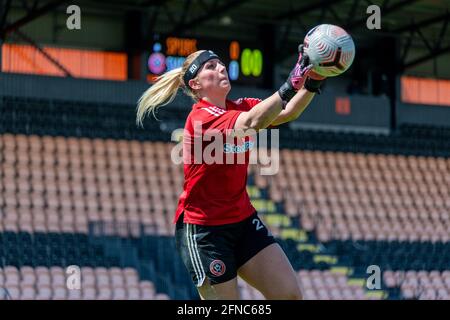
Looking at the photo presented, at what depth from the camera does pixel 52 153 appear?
18953 mm

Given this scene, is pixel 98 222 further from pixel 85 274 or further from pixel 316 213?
pixel 316 213

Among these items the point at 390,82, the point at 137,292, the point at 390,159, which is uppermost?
the point at 390,82

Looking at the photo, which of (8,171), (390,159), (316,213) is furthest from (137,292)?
(390,159)

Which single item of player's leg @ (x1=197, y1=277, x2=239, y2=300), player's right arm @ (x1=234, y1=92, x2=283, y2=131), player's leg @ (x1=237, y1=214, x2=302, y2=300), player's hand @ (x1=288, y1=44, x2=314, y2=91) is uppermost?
player's hand @ (x1=288, y1=44, x2=314, y2=91)

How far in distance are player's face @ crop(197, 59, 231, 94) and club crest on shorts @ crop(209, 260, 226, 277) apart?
3.57ft

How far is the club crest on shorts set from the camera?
6.52m

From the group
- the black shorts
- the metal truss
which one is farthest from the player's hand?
the metal truss

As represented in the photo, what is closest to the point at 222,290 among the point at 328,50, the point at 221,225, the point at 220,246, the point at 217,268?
the point at 217,268

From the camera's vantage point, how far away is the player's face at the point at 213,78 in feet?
22.0

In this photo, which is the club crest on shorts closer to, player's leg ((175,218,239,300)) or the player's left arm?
player's leg ((175,218,239,300))

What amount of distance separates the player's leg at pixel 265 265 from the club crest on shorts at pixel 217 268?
177mm

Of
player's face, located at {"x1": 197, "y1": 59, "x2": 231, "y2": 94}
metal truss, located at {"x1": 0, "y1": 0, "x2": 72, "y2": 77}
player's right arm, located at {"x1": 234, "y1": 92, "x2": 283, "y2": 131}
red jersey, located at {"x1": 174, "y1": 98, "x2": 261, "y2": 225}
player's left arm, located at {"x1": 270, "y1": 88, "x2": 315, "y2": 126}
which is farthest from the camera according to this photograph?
metal truss, located at {"x1": 0, "y1": 0, "x2": 72, "y2": 77}
